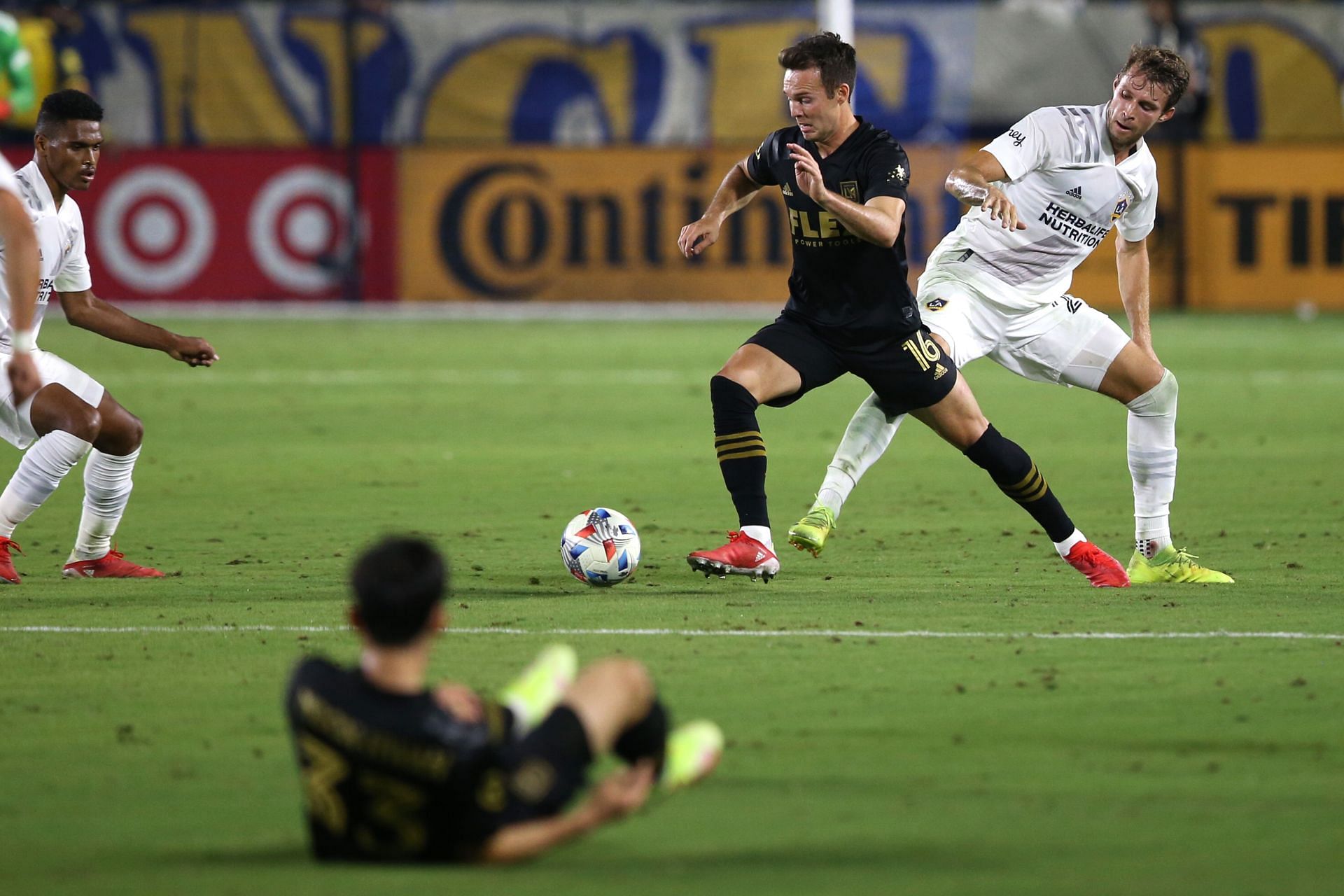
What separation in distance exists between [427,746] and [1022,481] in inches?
175

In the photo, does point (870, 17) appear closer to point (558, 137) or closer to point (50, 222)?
point (558, 137)

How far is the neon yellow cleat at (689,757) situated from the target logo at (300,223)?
877 inches

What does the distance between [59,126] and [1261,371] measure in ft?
42.5

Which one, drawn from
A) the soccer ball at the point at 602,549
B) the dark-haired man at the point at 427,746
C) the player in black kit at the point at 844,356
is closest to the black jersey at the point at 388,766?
the dark-haired man at the point at 427,746

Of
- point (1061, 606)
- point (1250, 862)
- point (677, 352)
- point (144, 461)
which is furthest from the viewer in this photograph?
point (677, 352)

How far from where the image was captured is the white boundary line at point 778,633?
6715 millimetres

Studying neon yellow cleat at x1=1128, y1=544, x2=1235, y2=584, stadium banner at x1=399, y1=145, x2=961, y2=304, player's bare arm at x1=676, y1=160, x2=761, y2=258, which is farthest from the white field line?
neon yellow cleat at x1=1128, y1=544, x2=1235, y2=584

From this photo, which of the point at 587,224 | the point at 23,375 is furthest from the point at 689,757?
the point at 587,224

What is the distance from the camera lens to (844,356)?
796 cm

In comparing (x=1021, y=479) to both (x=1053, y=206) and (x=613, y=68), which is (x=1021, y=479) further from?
(x=613, y=68)

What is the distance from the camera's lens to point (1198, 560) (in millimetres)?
8500

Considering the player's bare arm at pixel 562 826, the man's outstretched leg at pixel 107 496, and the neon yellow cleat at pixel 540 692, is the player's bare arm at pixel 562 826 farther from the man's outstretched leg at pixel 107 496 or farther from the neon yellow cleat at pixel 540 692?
the man's outstretched leg at pixel 107 496

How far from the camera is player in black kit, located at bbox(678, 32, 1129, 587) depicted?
7.81m

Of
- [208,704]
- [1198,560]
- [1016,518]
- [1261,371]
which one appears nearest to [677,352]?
[1261,371]
